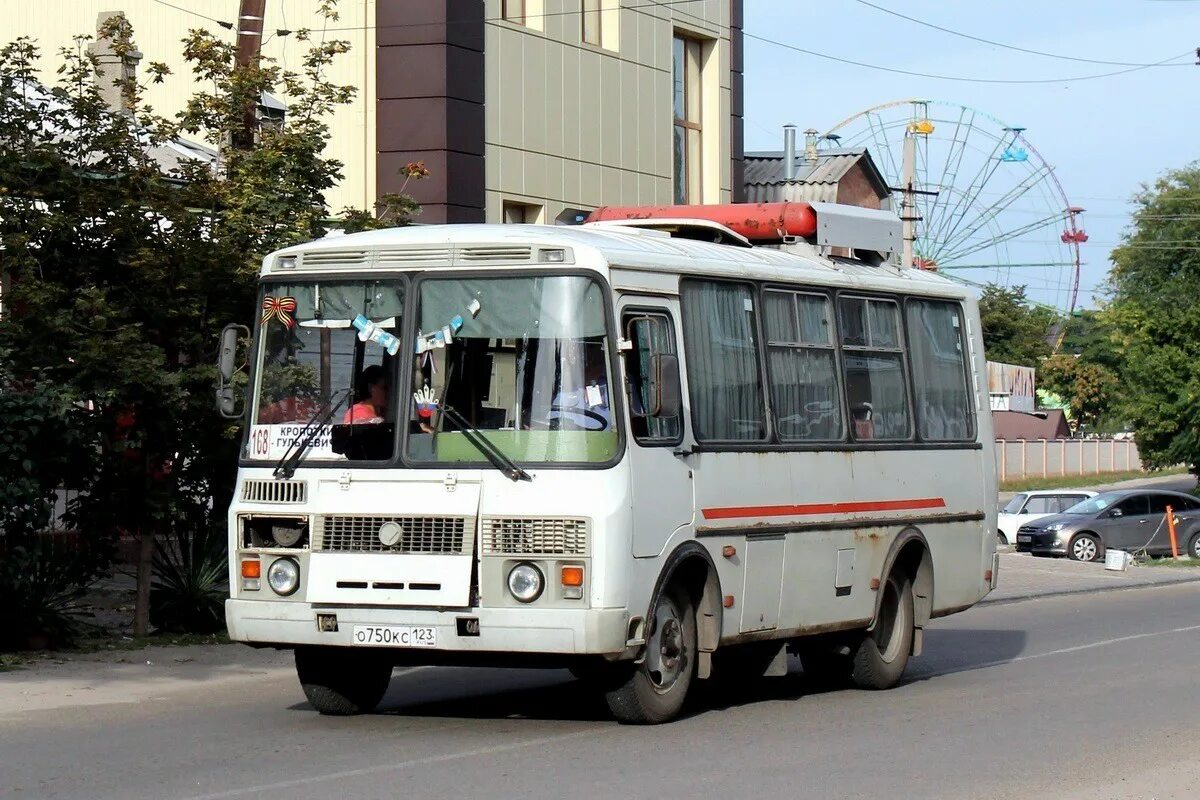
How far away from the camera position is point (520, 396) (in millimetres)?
10453

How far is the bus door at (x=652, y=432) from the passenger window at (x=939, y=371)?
368 centimetres

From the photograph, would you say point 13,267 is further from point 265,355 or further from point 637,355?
point 637,355

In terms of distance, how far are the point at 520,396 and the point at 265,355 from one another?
1.75 m

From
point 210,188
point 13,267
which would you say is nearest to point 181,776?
point 13,267

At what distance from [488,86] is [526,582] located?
56.1 feet

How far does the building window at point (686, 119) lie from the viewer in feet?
105

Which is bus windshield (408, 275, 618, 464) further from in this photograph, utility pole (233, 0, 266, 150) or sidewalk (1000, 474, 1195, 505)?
sidewalk (1000, 474, 1195, 505)

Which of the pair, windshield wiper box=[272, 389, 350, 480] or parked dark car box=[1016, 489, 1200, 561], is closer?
windshield wiper box=[272, 389, 350, 480]

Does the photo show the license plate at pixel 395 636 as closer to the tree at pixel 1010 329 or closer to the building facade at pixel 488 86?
the building facade at pixel 488 86

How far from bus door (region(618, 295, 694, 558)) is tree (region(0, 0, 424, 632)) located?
5.33 meters

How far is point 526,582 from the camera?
10203mm

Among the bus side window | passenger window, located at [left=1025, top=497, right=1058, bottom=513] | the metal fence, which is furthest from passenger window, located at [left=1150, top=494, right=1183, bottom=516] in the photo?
the metal fence

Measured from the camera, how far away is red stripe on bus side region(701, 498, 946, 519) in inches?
456

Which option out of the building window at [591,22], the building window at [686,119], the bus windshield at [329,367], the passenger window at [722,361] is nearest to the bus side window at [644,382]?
the passenger window at [722,361]
